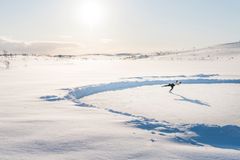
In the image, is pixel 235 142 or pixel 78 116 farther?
pixel 78 116

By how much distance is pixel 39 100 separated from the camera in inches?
457

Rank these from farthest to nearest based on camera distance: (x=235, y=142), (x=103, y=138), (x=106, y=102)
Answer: (x=106, y=102) < (x=235, y=142) < (x=103, y=138)

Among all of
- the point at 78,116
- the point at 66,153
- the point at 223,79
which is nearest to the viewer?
the point at 66,153

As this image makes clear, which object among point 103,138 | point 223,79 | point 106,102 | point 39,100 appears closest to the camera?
point 103,138

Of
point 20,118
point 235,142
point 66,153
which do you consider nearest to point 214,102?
point 235,142

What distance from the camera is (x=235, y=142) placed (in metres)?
7.43

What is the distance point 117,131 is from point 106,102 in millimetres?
6134

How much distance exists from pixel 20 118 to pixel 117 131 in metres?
2.52

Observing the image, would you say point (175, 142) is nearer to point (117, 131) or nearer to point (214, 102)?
point (117, 131)

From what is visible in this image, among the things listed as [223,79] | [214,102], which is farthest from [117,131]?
[223,79]

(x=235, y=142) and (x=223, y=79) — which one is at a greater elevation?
(x=223, y=79)

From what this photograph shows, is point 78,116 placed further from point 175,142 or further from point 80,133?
point 175,142

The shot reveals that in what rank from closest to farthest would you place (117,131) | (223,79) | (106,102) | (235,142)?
(117,131), (235,142), (106,102), (223,79)

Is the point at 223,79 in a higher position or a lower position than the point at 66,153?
higher
